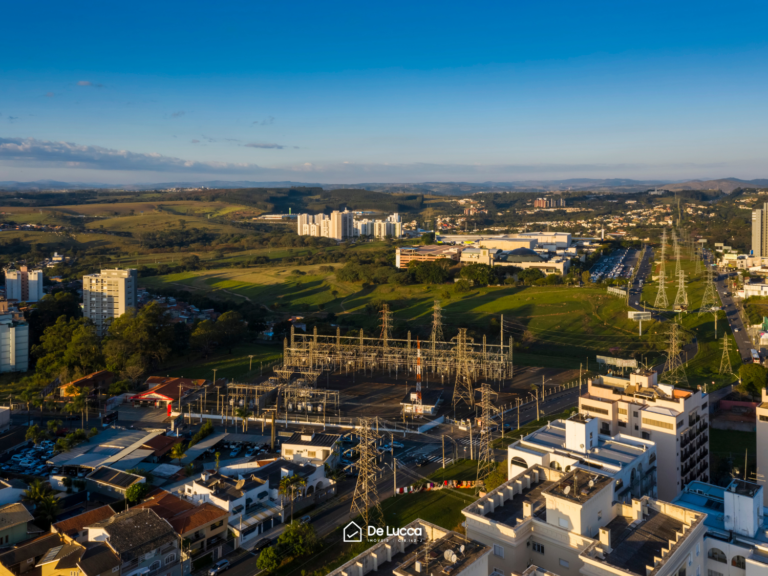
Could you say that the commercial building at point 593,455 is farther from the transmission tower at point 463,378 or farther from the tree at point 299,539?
the transmission tower at point 463,378

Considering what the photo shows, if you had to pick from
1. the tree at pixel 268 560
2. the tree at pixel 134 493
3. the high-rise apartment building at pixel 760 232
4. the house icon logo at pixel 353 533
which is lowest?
the house icon logo at pixel 353 533

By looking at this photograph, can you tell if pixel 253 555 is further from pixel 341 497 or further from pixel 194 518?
pixel 341 497

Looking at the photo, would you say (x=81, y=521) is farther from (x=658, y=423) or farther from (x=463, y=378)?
(x=463, y=378)

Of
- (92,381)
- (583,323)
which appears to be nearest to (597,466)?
(92,381)

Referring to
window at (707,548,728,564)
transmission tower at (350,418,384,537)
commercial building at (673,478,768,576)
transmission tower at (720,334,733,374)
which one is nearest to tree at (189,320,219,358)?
transmission tower at (350,418,384,537)

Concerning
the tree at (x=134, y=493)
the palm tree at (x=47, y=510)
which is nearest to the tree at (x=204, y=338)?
the tree at (x=134, y=493)

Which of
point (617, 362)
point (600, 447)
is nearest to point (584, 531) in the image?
point (600, 447)
